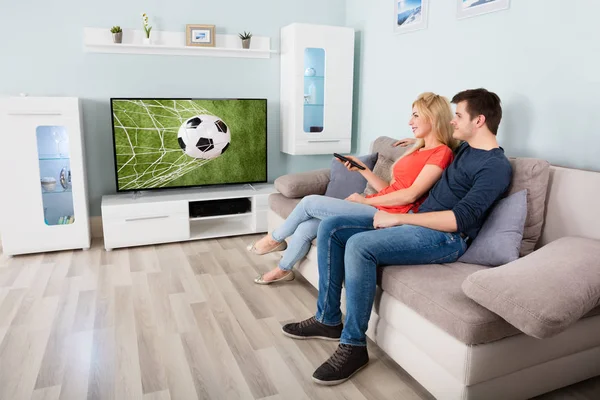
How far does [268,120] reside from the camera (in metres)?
4.30

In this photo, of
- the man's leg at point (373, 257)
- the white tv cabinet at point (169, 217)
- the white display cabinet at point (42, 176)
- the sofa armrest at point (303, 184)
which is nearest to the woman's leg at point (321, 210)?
the man's leg at point (373, 257)

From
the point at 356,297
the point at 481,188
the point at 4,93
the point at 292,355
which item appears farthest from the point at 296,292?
the point at 4,93

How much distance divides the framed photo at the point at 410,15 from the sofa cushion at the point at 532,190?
5.19ft

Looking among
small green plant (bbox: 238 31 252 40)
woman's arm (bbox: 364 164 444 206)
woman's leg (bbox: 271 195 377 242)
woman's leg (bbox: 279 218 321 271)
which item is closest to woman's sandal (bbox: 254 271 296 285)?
woman's leg (bbox: 279 218 321 271)

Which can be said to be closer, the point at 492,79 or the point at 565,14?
the point at 565,14

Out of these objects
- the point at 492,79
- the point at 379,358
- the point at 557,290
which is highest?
the point at 492,79

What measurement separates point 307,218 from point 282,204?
56cm

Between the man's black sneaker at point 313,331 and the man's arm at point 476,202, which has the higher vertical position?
the man's arm at point 476,202

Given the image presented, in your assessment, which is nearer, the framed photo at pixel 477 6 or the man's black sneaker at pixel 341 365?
the man's black sneaker at pixel 341 365

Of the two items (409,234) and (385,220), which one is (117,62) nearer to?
(385,220)

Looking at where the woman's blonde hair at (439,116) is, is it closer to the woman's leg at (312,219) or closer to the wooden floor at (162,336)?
the woman's leg at (312,219)

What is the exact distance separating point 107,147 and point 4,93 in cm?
77

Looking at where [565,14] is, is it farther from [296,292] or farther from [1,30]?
[1,30]

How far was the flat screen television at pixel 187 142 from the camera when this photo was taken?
3664mm
